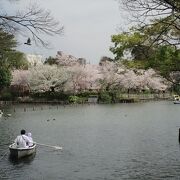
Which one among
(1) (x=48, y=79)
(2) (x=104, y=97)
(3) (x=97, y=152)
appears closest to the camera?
(3) (x=97, y=152)

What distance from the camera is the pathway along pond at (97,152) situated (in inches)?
680

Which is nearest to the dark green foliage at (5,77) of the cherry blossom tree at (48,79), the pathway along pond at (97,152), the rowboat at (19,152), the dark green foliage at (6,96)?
the dark green foliage at (6,96)

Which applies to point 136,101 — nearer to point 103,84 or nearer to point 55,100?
point 103,84

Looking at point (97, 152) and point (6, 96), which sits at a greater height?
point (6, 96)

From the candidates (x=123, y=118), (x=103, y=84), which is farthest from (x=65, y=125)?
(x=103, y=84)

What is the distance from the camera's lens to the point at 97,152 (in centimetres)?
2225

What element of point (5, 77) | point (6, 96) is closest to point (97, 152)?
point (5, 77)

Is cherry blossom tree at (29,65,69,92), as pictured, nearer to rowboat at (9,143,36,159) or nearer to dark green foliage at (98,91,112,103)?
dark green foliage at (98,91,112,103)

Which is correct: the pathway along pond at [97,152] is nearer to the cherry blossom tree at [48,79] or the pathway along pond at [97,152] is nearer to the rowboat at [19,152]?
the rowboat at [19,152]

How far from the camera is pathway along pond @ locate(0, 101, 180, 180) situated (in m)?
17.3

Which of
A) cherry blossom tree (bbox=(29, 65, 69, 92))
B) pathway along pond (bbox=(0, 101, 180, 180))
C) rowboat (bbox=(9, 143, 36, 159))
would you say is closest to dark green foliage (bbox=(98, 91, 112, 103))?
cherry blossom tree (bbox=(29, 65, 69, 92))

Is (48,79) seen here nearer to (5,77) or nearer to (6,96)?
(6,96)

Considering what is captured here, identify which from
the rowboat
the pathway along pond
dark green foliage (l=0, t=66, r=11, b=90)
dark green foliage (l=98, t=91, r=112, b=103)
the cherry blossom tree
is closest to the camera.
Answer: the pathway along pond

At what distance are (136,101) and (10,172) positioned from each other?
184ft
